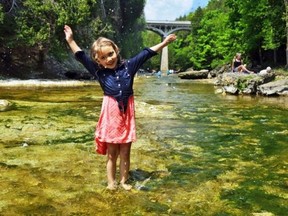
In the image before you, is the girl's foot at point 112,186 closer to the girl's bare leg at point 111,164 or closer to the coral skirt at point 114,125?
the girl's bare leg at point 111,164

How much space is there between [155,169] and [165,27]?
350ft

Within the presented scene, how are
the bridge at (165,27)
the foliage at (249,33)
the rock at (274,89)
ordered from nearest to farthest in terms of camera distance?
the rock at (274,89), the foliage at (249,33), the bridge at (165,27)

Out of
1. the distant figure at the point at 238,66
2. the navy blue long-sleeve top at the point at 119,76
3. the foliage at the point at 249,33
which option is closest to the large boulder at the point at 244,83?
the distant figure at the point at 238,66

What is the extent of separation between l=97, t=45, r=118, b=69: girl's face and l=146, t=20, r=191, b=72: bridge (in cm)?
10303

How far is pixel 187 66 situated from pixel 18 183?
90838 mm

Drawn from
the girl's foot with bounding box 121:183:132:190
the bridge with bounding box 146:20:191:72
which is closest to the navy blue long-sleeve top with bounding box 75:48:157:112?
the girl's foot with bounding box 121:183:132:190

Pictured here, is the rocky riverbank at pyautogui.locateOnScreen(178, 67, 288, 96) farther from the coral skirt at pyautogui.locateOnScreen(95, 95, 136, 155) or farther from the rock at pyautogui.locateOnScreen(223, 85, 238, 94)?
the coral skirt at pyautogui.locateOnScreen(95, 95, 136, 155)

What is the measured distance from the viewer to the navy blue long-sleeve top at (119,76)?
4477mm

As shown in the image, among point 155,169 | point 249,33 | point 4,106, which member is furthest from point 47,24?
point 155,169

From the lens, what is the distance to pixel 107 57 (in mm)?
4383

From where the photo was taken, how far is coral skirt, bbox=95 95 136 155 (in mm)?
4477

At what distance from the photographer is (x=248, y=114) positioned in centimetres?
1095

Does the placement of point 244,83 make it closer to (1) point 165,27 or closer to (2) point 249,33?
(2) point 249,33

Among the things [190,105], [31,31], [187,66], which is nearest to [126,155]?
[190,105]
